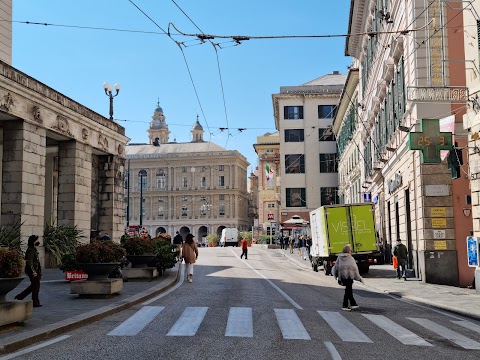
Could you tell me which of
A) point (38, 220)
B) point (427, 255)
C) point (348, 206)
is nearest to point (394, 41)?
point (348, 206)

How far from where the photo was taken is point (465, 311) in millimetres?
14445

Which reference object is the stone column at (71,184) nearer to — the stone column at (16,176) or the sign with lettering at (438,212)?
the stone column at (16,176)

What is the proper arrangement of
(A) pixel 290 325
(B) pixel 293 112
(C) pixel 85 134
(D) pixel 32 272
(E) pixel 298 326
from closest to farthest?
(E) pixel 298 326 < (A) pixel 290 325 < (D) pixel 32 272 < (C) pixel 85 134 < (B) pixel 293 112

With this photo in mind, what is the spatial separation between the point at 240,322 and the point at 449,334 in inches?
152

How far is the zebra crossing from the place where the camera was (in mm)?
10039

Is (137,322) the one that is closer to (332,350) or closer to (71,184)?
(332,350)

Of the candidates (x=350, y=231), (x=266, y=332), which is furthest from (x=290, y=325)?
(x=350, y=231)

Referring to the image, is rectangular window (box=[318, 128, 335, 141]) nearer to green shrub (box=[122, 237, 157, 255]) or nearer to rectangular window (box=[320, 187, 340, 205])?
rectangular window (box=[320, 187, 340, 205])

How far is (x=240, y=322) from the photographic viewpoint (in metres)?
11.5

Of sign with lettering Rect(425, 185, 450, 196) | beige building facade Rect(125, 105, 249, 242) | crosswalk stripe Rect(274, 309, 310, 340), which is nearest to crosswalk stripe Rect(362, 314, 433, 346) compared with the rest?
crosswalk stripe Rect(274, 309, 310, 340)

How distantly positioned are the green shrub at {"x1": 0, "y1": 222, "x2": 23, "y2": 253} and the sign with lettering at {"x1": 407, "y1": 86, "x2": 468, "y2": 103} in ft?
50.7

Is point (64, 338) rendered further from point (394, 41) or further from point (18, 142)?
point (394, 41)

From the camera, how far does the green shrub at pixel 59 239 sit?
84.8 ft

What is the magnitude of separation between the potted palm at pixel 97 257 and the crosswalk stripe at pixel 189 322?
2404 mm
